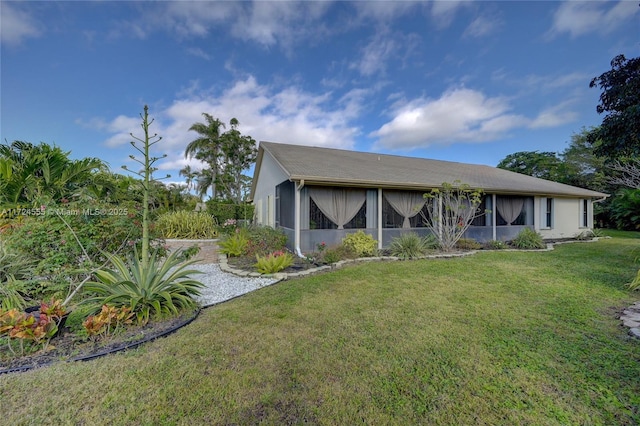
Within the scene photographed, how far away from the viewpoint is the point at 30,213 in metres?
4.71

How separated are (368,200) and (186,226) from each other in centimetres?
913

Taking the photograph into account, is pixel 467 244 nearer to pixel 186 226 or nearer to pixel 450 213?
pixel 450 213

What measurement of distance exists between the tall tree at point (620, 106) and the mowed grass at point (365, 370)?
891 cm

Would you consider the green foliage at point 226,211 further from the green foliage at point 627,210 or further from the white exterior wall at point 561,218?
the green foliage at point 627,210

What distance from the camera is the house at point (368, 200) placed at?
28.2 ft

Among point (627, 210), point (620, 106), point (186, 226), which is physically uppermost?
point (620, 106)

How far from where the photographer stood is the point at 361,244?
846 centimetres

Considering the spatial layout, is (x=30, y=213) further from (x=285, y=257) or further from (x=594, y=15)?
(x=594, y=15)

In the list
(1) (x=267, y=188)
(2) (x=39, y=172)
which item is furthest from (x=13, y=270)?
(1) (x=267, y=188)

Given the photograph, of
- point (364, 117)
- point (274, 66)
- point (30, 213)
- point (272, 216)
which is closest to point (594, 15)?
point (364, 117)

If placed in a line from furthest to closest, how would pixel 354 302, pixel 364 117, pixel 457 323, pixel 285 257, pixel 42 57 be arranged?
pixel 364 117 < pixel 42 57 < pixel 285 257 < pixel 354 302 < pixel 457 323

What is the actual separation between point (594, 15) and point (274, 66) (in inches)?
477

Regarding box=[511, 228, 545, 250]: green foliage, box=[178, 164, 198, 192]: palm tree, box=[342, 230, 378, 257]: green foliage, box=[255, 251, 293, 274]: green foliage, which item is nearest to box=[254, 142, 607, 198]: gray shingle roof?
box=[342, 230, 378, 257]: green foliage

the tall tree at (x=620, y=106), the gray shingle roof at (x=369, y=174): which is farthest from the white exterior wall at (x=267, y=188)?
the tall tree at (x=620, y=106)
